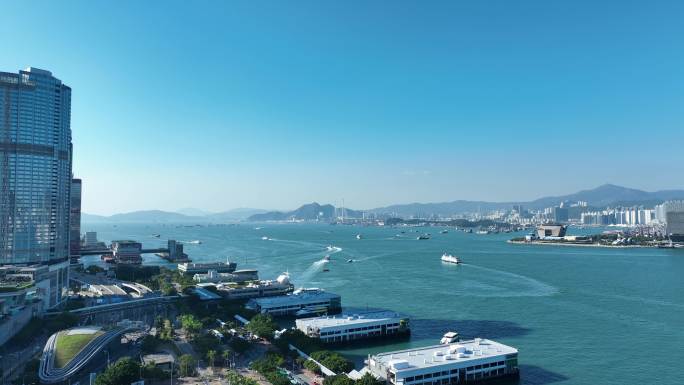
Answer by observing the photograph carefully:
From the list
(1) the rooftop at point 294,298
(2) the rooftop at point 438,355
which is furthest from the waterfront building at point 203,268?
(2) the rooftop at point 438,355

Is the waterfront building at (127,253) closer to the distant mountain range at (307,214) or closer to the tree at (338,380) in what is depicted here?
the tree at (338,380)

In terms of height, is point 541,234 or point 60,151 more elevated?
point 60,151

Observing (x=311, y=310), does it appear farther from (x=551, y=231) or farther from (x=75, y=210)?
(x=551, y=231)

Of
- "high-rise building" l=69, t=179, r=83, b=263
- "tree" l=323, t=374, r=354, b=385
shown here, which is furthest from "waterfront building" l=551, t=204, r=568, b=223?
"tree" l=323, t=374, r=354, b=385

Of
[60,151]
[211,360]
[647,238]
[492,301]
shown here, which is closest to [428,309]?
[492,301]

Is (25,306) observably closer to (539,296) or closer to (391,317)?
(391,317)

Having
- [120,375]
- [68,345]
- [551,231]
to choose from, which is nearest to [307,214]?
[551,231]

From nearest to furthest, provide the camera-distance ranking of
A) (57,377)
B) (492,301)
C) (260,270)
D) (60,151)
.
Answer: (57,377) → (60,151) → (492,301) → (260,270)
